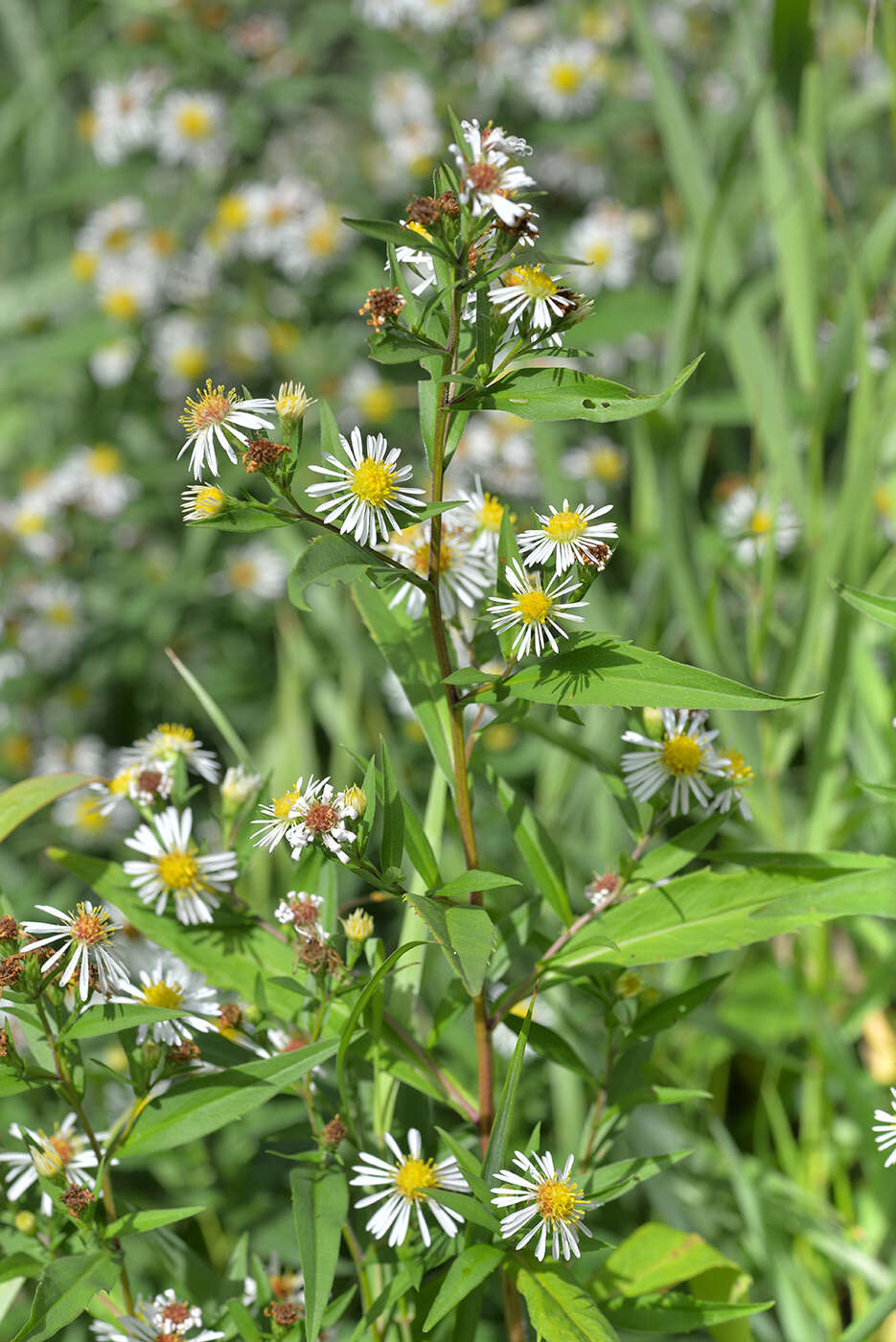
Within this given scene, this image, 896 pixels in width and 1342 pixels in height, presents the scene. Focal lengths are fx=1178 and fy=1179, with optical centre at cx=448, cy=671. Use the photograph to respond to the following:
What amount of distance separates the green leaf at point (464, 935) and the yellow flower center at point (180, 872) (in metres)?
0.19

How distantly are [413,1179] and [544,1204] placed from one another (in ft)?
0.29

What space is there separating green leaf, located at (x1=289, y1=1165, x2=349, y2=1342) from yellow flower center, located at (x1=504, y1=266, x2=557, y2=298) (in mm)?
431

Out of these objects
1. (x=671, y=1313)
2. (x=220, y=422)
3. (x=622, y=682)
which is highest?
(x=220, y=422)

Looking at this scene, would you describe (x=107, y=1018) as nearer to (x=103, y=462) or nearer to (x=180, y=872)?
(x=180, y=872)

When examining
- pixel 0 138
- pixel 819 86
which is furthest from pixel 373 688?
pixel 0 138

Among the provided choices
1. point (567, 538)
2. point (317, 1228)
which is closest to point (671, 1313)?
point (317, 1228)

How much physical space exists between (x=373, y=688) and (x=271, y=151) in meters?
1.16

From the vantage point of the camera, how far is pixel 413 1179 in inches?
23.4

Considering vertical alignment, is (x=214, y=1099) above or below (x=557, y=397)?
below

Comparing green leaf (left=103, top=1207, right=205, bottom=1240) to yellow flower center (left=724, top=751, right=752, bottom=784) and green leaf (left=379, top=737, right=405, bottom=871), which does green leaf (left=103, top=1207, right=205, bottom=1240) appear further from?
yellow flower center (left=724, top=751, right=752, bottom=784)

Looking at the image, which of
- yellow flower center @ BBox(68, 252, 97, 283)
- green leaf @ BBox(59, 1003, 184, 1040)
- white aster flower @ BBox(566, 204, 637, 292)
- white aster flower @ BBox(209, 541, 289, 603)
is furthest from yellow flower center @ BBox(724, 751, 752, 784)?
yellow flower center @ BBox(68, 252, 97, 283)

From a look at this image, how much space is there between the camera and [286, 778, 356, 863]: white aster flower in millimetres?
535

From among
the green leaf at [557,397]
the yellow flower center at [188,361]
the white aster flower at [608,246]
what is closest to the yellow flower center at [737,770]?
the green leaf at [557,397]

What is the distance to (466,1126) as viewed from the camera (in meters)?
0.67
